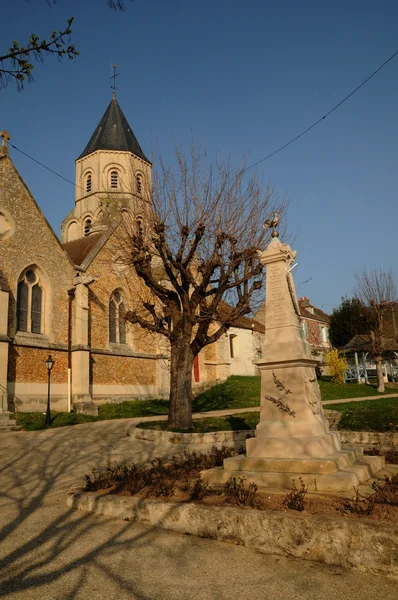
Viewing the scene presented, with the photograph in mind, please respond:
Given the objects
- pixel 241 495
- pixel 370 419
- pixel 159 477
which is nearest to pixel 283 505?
pixel 241 495

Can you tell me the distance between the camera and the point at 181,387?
13.0 m

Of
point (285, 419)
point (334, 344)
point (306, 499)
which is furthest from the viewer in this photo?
point (334, 344)

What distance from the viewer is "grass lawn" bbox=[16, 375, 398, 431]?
52.0ft

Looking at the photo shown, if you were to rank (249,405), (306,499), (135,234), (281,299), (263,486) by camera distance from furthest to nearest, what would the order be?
(249,405) → (135,234) → (281,299) → (263,486) → (306,499)

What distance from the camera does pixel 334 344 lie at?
4547 cm

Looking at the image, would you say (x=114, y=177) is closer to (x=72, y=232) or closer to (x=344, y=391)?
(x=72, y=232)

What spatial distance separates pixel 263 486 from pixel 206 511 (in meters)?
1.25

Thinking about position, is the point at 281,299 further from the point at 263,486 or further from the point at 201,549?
the point at 201,549

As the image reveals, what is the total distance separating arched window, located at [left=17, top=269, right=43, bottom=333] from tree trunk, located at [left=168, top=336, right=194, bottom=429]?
850cm

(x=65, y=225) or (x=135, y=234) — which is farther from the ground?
(x=65, y=225)

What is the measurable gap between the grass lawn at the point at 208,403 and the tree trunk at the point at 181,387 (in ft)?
14.9

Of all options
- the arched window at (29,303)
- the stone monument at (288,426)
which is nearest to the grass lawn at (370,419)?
the stone monument at (288,426)

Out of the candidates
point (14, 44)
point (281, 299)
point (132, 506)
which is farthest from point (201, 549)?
point (14, 44)

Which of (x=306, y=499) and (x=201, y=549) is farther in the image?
(x=306, y=499)
